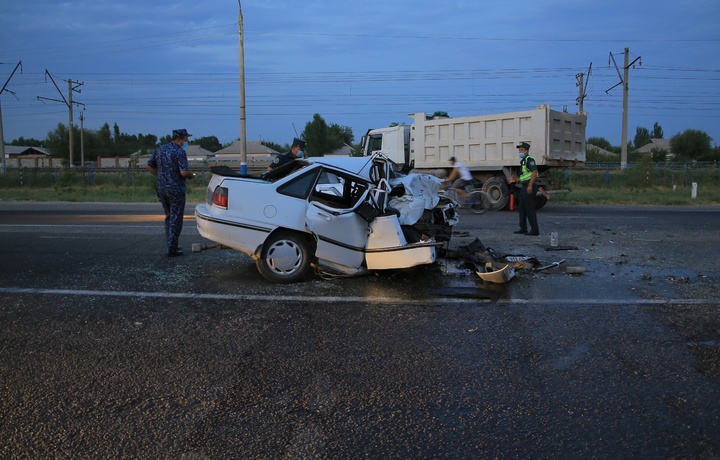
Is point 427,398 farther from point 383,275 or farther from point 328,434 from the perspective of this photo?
point 383,275

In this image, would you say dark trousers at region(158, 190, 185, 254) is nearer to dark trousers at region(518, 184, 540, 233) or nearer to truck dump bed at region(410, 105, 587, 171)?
dark trousers at region(518, 184, 540, 233)

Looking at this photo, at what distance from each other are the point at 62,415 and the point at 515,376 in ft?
9.15

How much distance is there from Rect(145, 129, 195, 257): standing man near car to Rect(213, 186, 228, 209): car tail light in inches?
52.5

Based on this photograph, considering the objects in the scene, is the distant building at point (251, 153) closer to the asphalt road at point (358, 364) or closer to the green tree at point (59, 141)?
the green tree at point (59, 141)

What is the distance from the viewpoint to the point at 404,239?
643cm

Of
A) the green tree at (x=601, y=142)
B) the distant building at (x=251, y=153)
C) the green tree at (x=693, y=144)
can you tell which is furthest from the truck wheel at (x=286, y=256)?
the green tree at (x=601, y=142)

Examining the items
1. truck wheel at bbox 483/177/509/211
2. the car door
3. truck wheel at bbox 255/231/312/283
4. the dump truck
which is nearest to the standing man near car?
truck wheel at bbox 255/231/312/283

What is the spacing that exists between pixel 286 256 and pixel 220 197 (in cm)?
107

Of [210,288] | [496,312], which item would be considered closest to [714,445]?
[496,312]

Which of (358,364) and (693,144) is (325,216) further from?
(693,144)

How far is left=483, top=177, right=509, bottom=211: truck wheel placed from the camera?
1745cm

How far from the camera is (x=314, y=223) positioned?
20.8ft

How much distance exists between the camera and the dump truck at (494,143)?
16.4 metres

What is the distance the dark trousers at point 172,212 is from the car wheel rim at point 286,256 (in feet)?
7.38
